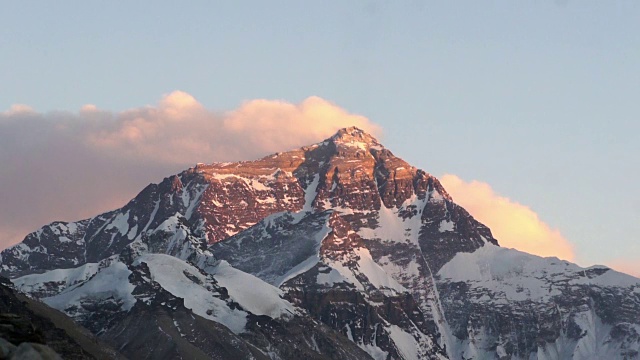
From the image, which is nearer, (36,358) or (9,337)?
(36,358)

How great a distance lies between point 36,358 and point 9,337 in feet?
24.0

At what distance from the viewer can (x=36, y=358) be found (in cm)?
9288

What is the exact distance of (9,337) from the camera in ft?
327
